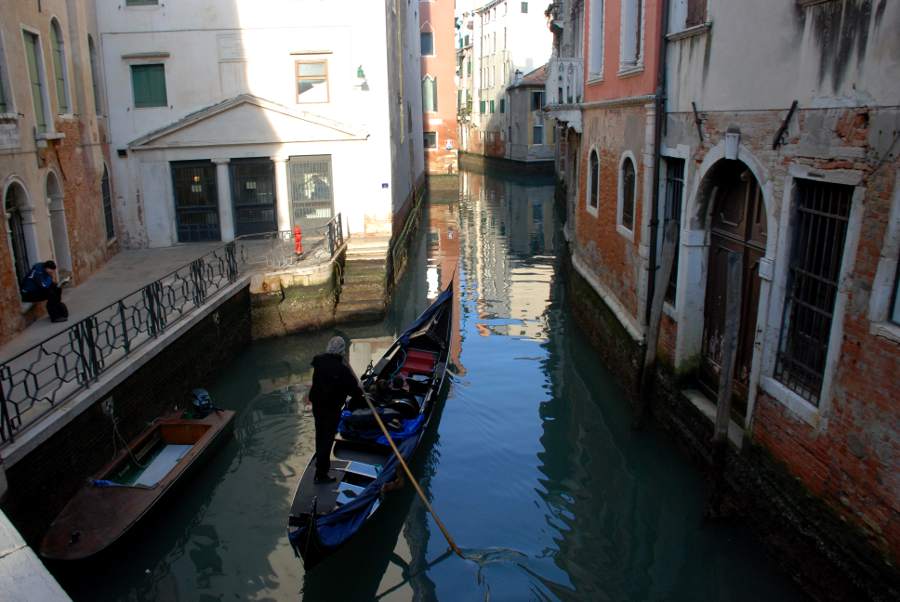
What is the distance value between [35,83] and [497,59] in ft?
119

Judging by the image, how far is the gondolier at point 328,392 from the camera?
600cm

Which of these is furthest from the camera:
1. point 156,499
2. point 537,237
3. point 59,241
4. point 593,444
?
point 537,237

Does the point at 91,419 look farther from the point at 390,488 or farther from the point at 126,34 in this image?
the point at 126,34

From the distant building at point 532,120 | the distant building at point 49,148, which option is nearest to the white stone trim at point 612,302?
the distant building at point 49,148

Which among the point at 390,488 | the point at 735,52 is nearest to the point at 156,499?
the point at 390,488

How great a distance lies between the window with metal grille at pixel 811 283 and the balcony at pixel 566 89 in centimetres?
867

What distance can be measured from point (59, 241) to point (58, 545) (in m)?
6.86

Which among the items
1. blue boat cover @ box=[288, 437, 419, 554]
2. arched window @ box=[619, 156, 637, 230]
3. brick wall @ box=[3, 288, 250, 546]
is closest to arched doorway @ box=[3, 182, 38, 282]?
brick wall @ box=[3, 288, 250, 546]

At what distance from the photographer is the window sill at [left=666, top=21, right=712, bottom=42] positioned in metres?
6.70

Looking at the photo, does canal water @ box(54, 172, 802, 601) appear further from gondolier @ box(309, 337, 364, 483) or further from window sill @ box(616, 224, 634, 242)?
window sill @ box(616, 224, 634, 242)

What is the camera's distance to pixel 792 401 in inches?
208

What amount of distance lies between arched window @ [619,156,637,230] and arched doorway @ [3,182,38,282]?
8.19 m

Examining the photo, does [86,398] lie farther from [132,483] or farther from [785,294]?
[785,294]

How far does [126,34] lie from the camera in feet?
46.5
